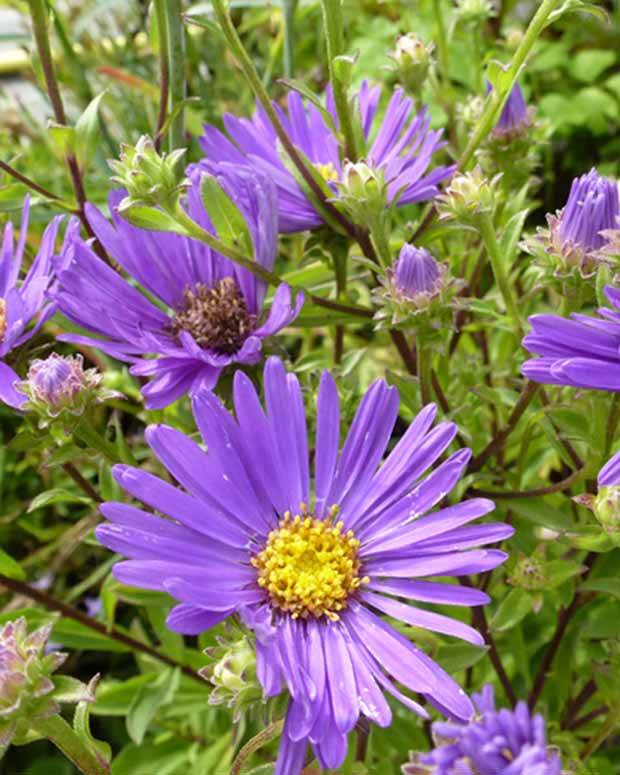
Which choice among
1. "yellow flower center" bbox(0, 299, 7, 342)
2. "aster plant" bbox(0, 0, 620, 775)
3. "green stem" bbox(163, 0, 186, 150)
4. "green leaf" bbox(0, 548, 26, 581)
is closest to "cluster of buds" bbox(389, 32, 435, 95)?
"aster plant" bbox(0, 0, 620, 775)

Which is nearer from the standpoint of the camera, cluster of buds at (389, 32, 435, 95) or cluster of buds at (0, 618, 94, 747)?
cluster of buds at (0, 618, 94, 747)

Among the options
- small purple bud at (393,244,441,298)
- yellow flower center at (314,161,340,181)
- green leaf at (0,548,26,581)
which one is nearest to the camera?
small purple bud at (393,244,441,298)

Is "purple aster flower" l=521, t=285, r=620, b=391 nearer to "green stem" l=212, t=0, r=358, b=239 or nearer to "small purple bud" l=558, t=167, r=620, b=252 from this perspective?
"small purple bud" l=558, t=167, r=620, b=252

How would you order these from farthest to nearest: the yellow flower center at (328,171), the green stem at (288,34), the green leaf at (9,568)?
the green stem at (288,34) → the yellow flower center at (328,171) → the green leaf at (9,568)

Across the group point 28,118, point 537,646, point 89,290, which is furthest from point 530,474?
point 28,118

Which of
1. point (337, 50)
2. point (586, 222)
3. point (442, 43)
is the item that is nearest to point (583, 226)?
point (586, 222)

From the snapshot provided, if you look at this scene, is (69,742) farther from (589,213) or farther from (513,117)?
(513,117)

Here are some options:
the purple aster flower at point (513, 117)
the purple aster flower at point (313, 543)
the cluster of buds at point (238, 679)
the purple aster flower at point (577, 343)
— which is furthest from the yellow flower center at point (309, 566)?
the purple aster flower at point (513, 117)

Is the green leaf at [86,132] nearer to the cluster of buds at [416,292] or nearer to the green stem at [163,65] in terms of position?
the green stem at [163,65]
